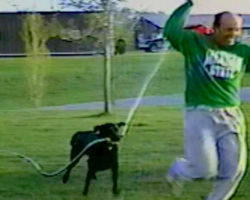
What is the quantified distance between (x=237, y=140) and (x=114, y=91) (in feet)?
57.3

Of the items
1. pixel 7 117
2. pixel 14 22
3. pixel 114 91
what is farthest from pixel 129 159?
pixel 14 22

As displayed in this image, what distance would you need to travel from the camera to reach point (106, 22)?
1948 cm

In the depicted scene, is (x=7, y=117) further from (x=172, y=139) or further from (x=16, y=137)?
(x=172, y=139)

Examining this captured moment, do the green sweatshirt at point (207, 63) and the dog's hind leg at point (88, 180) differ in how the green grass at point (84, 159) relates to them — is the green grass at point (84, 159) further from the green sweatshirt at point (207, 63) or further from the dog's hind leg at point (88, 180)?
the green sweatshirt at point (207, 63)

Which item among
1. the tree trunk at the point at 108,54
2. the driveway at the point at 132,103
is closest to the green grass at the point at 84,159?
the tree trunk at the point at 108,54

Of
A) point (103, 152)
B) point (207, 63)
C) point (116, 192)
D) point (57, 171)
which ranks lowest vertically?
point (57, 171)

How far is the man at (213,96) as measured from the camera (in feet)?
18.7

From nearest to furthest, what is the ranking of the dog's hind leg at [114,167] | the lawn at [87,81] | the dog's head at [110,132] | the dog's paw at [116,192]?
the dog's paw at [116,192], the dog's hind leg at [114,167], the dog's head at [110,132], the lawn at [87,81]

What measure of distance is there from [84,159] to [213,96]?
3.98 m

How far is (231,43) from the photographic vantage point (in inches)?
226

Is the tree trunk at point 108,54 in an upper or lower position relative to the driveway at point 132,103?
upper

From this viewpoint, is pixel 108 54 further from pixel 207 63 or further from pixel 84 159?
pixel 207 63

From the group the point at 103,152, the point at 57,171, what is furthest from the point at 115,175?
the point at 57,171

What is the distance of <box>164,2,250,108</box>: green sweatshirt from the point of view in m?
5.69
